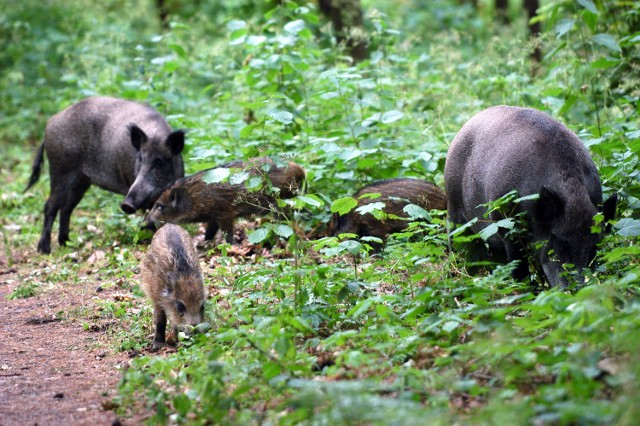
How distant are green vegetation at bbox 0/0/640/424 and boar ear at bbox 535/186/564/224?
398 millimetres

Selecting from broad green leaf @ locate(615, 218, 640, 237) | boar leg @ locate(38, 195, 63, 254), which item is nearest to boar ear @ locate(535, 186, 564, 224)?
broad green leaf @ locate(615, 218, 640, 237)

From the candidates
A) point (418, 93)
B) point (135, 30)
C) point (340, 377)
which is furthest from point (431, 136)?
point (135, 30)

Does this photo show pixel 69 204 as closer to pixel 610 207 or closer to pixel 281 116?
pixel 281 116

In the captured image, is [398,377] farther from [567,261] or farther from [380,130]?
[380,130]

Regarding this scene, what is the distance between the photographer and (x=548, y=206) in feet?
18.8

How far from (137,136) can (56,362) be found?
4.07 metres

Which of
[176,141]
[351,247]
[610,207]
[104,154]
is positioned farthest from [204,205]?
[610,207]

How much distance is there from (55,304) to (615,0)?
7.79m

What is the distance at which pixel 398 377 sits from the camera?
4.33 m

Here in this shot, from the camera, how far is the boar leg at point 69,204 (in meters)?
10.3

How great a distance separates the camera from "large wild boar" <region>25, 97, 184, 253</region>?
32.3 ft

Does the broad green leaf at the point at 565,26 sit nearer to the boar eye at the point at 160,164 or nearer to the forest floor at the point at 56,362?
the boar eye at the point at 160,164

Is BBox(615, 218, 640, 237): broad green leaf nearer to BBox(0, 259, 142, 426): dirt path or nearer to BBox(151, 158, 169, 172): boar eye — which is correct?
BBox(0, 259, 142, 426): dirt path

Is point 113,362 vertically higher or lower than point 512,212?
lower
